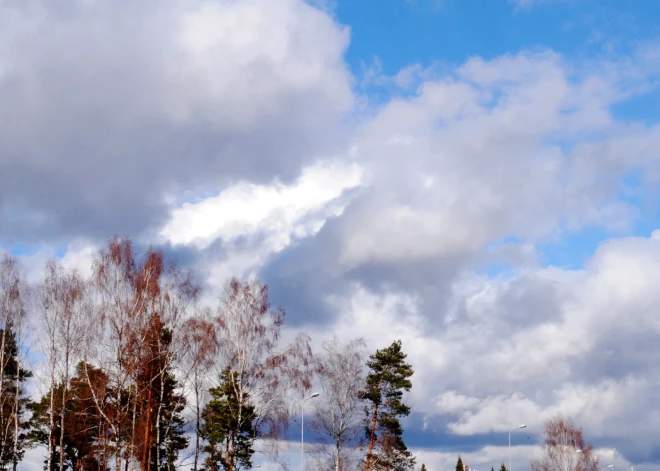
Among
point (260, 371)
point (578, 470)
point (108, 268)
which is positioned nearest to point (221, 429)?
point (260, 371)

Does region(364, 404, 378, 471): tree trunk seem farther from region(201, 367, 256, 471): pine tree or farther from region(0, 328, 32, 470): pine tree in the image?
region(0, 328, 32, 470): pine tree

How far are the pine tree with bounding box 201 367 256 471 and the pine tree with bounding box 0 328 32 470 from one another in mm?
13488

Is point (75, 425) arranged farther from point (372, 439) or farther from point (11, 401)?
point (372, 439)

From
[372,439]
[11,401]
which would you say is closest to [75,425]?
[11,401]

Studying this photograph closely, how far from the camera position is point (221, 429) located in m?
61.7

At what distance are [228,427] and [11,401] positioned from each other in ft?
53.5

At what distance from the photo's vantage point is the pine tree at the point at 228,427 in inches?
2333

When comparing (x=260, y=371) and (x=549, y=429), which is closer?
(x=260, y=371)

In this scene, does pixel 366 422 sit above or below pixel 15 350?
below

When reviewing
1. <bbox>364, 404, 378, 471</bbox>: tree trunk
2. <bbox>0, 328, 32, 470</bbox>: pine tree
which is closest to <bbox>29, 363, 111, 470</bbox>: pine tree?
<bbox>0, 328, 32, 470</bbox>: pine tree

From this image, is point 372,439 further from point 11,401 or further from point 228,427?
point 11,401

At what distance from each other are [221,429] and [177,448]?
8.95 m

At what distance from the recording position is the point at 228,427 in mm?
61281

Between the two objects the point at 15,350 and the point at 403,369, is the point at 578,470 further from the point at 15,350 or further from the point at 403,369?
the point at 15,350
